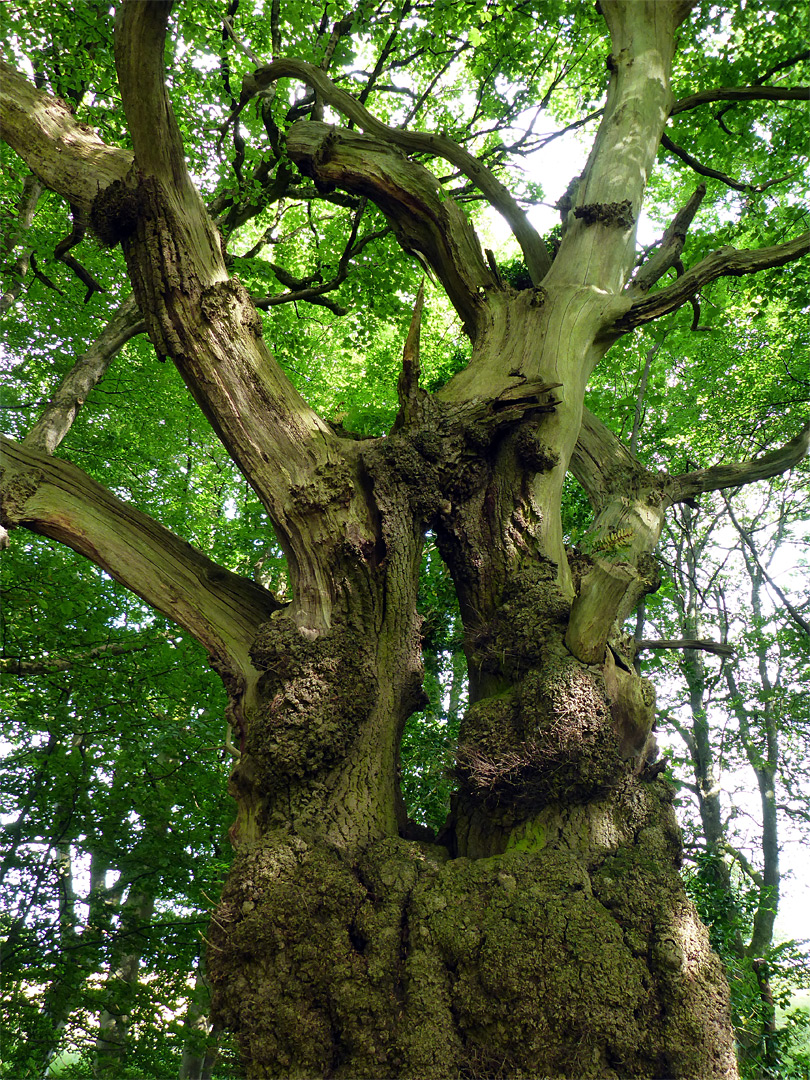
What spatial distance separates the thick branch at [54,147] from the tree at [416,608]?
15mm

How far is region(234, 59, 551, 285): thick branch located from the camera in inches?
177

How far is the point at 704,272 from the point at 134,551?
149 inches

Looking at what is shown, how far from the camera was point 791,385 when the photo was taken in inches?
406

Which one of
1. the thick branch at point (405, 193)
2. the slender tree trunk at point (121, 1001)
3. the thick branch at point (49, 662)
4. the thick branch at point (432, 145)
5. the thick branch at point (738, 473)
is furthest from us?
the thick branch at point (49, 662)

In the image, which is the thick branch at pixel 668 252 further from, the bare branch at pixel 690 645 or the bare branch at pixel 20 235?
the bare branch at pixel 20 235

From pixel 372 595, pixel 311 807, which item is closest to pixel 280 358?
pixel 372 595

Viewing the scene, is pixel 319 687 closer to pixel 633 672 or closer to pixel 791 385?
pixel 633 672

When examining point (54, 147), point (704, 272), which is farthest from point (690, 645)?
point (54, 147)

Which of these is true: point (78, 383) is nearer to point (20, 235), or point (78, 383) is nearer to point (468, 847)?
point (20, 235)

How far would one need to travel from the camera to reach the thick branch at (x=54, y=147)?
3318 millimetres

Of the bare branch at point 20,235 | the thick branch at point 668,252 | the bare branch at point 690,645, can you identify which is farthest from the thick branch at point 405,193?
the bare branch at point 20,235

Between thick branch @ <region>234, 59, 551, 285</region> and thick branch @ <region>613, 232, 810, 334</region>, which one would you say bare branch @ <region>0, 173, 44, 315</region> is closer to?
thick branch @ <region>234, 59, 551, 285</region>

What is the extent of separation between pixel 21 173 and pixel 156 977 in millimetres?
9704

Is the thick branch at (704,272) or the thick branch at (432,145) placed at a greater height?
the thick branch at (432,145)
